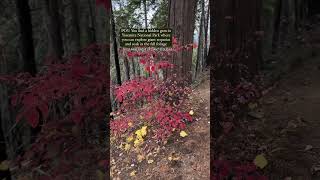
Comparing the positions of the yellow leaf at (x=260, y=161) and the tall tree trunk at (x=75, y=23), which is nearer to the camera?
the yellow leaf at (x=260, y=161)

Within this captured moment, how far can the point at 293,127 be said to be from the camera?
4.94 m

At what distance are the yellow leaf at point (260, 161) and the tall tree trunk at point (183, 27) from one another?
136 centimetres

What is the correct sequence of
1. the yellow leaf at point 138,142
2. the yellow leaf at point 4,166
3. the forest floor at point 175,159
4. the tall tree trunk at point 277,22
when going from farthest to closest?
the tall tree trunk at point 277,22, the yellow leaf at point 138,142, the forest floor at point 175,159, the yellow leaf at point 4,166

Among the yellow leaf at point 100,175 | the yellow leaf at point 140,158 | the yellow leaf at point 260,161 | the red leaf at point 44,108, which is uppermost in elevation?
the red leaf at point 44,108

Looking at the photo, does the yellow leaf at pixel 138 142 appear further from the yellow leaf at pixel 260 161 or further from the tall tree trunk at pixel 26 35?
the yellow leaf at pixel 260 161

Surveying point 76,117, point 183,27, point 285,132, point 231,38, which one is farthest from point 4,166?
point 231,38

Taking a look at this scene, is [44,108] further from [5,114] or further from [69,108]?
[5,114]

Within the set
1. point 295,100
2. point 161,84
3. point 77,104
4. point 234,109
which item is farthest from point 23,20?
point 295,100

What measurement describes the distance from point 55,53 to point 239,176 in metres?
2.61

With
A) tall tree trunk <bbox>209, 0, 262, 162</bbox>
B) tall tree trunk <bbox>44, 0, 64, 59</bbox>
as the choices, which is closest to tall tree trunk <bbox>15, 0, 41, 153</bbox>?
tall tree trunk <bbox>44, 0, 64, 59</bbox>

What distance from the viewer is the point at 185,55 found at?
16.8ft

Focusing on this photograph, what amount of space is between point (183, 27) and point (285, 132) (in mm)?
1836

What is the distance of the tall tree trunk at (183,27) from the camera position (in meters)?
4.95

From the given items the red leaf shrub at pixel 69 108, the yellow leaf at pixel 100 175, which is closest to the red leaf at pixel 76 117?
the red leaf shrub at pixel 69 108
